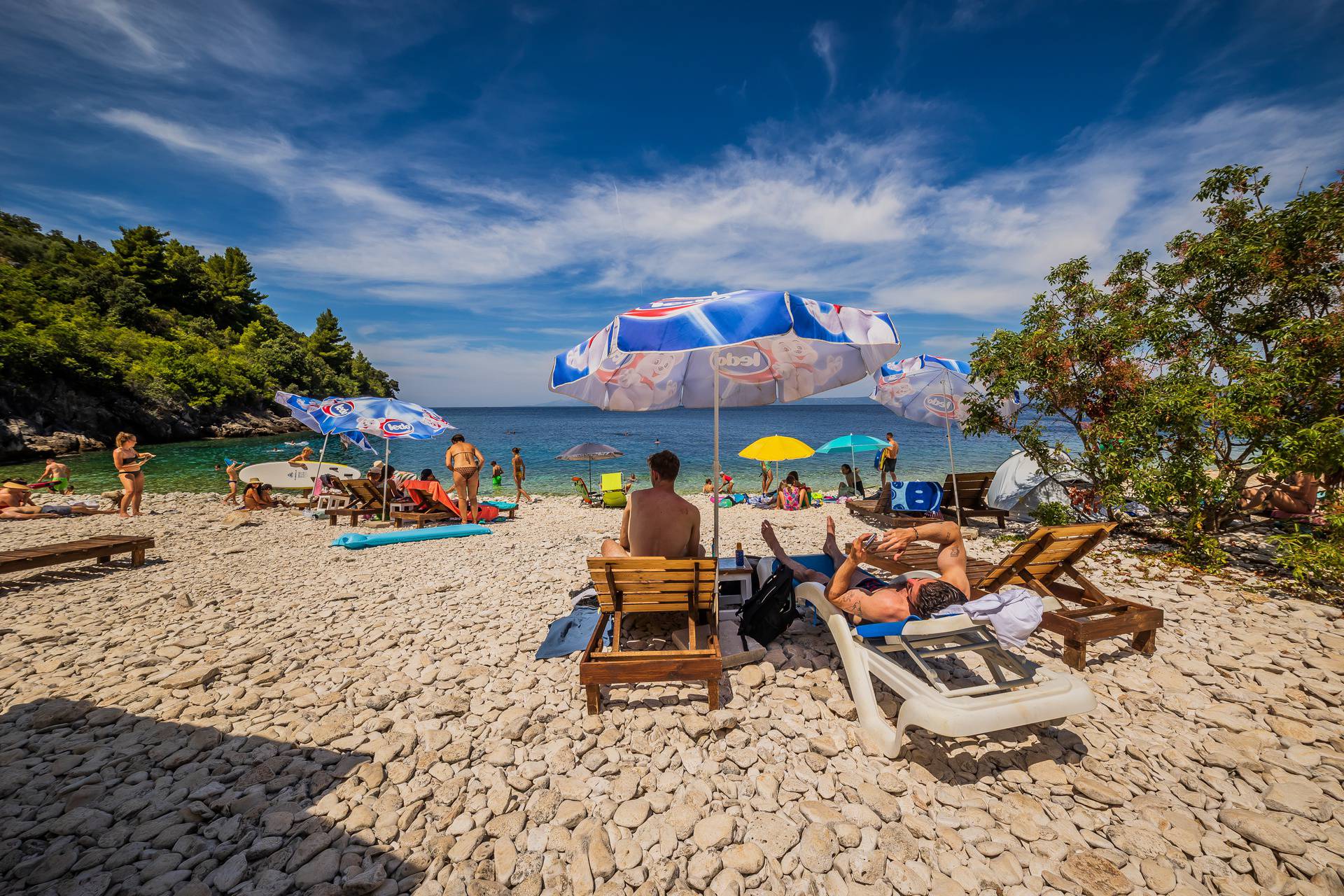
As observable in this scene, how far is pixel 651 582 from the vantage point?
349 centimetres

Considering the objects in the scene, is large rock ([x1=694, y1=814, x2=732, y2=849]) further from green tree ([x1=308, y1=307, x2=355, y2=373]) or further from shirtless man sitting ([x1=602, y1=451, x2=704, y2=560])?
green tree ([x1=308, y1=307, x2=355, y2=373])

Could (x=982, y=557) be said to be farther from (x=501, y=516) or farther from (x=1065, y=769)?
(x=501, y=516)

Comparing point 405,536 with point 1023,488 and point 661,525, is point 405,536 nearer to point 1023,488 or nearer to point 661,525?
point 661,525

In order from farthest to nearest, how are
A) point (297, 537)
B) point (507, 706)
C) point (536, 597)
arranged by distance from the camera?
point (297, 537) < point (536, 597) < point (507, 706)

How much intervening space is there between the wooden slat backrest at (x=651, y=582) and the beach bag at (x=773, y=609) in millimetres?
553

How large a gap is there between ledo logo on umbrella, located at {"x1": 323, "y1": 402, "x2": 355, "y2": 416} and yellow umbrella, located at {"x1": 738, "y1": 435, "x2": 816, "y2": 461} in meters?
9.06

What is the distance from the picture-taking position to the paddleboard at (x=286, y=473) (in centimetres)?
1420

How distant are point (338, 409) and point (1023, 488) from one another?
49.1ft

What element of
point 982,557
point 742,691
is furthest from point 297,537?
point 982,557

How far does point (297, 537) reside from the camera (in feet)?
31.0

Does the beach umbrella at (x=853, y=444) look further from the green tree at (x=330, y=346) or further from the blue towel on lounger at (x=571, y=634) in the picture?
the green tree at (x=330, y=346)

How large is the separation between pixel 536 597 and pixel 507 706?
7.42 ft

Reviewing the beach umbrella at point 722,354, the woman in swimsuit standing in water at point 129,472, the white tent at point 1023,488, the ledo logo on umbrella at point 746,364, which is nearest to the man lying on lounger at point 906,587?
the beach umbrella at point 722,354

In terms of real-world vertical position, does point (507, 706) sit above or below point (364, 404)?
below
